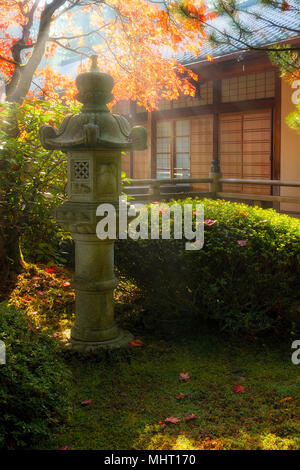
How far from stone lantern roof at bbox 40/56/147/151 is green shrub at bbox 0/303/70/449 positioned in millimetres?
1662

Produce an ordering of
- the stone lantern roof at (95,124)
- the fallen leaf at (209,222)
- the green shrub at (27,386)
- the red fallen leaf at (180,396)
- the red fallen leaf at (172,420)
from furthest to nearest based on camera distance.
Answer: the fallen leaf at (209,222) → the stone lantern roof at (95,124) → the red fallen leaf at (180,396) → the red fallen leaf at (172,420) → the green shrub at (27,386)

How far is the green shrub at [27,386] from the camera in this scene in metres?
2.68

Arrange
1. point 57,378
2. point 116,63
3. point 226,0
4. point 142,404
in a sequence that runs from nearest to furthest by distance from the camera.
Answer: point 57,378 < point 142,404 < point 226,0 < point 116,63

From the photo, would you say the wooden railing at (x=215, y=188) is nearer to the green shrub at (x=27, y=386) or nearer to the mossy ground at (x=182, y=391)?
the mossy ground at (x=182, y=391)

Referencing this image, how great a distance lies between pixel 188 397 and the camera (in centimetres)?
363

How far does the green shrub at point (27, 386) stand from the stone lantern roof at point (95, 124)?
5.45 feet

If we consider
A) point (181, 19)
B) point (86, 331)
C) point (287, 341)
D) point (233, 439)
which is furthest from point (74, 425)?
point (181, 19)

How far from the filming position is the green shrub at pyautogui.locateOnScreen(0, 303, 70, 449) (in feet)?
8.78

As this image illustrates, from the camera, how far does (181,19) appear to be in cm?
509

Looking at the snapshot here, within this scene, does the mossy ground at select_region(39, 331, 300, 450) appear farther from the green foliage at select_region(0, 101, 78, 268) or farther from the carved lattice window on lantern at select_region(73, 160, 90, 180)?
the green foliage at select_region(0, 101, 78, 268)

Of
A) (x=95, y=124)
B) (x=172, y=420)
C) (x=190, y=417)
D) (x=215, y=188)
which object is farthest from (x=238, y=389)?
(x=215, y=188)

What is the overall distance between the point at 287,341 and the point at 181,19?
340 cm

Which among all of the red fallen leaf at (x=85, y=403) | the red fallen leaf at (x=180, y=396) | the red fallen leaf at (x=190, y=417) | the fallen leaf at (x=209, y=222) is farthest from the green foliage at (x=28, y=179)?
the red fallen leaf at (x=190, y=417)

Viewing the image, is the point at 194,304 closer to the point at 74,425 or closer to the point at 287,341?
the point at 287,341
